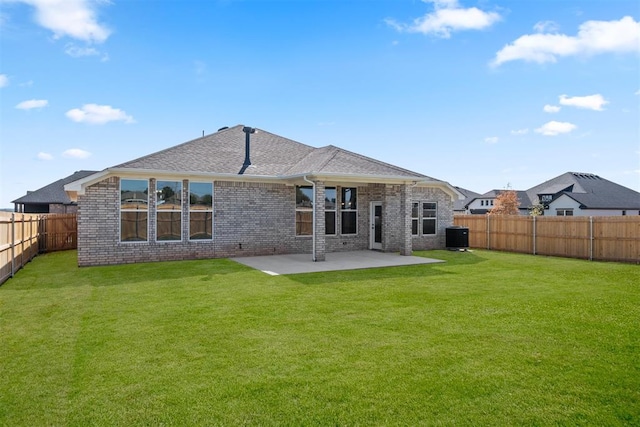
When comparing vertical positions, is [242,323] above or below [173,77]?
below

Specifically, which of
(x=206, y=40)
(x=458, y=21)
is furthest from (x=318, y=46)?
(x=458, y=21)

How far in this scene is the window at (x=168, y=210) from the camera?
1291cm

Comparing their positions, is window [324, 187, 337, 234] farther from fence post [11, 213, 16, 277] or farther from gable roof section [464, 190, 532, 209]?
gable roof section [464, 190, 532, 209]

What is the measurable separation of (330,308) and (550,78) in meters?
12.3

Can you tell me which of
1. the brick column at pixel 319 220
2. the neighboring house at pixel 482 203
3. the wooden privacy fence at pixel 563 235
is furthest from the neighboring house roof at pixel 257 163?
the neighboring house at pixel 482 203

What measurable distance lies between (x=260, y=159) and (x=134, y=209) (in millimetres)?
5170

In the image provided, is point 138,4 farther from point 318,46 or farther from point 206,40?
point 318,46

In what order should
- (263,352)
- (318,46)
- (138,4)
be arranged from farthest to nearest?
(318,46), (138,4), (263,352)

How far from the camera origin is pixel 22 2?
934 centimetres

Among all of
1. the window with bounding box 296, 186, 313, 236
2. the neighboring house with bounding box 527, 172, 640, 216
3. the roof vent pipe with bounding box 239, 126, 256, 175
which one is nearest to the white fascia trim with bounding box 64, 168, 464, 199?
the roof vent pipe with bounding box 239, 126, 256, 175

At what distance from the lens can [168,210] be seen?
13.0 meters

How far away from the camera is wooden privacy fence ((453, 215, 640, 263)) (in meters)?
13.6

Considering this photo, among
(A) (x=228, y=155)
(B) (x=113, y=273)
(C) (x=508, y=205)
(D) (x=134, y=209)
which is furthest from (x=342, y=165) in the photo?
(C) (x=508, y=205)

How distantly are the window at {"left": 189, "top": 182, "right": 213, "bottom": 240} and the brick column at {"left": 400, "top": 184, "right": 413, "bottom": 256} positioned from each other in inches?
Result: 278
